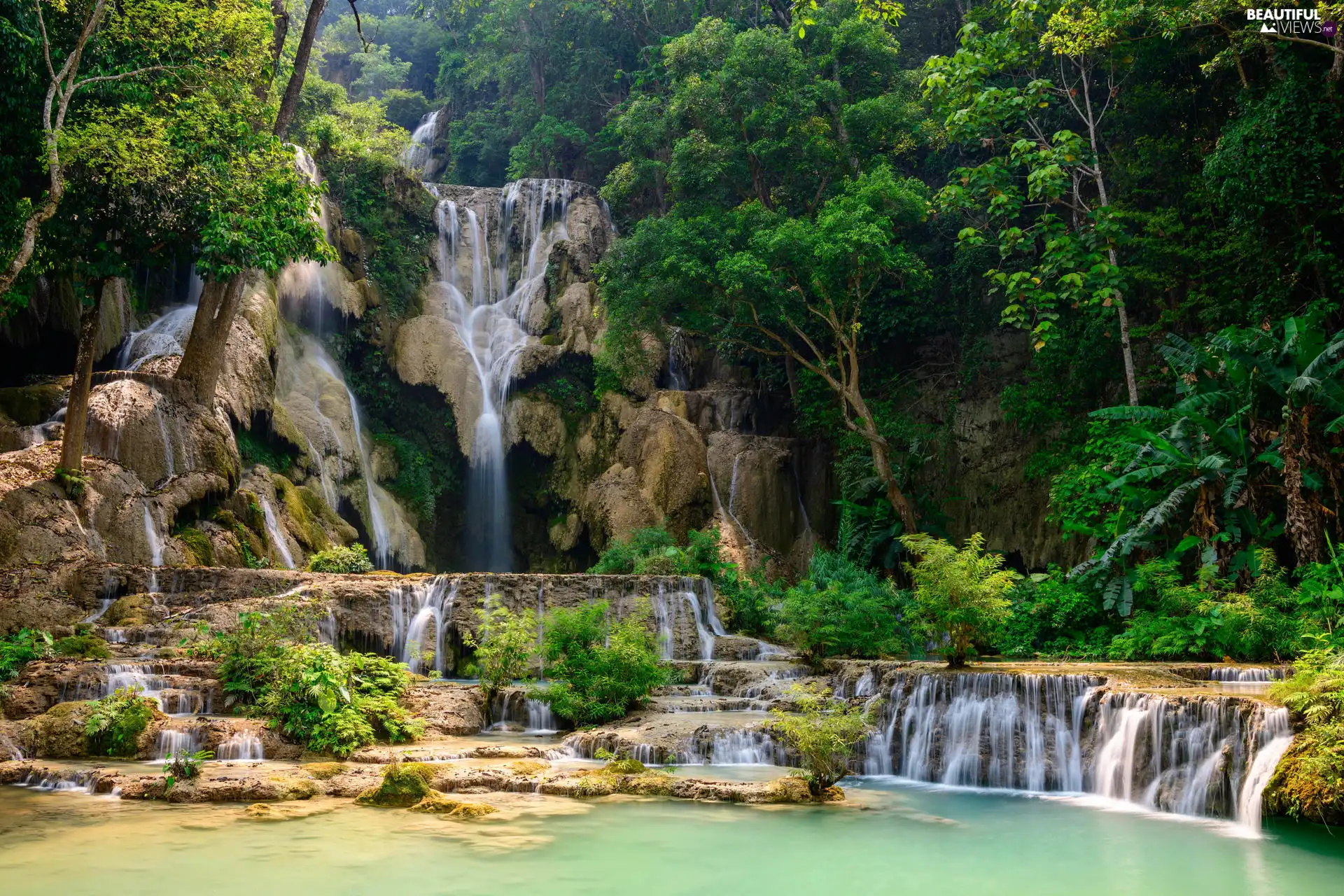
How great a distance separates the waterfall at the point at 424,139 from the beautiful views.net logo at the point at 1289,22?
2926 centimetres

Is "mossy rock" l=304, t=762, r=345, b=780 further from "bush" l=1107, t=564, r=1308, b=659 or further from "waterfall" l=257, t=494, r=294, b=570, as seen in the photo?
"bush" l=1107, t=564, r=1308, b=659

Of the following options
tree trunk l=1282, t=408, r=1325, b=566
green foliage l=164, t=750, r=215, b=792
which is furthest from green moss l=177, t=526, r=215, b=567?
tree trunk l=1282, t=408, r=1325, b=566

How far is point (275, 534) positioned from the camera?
58.6 ft

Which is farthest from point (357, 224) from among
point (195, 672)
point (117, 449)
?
point (195, 672)

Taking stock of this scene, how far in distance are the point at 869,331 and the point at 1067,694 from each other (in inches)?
565

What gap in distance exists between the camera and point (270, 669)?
10.7 meters

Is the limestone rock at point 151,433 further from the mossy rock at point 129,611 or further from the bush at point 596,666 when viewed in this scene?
the bush at point 596,666

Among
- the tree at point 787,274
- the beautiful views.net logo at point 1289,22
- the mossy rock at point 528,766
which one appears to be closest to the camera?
the mossy rock at point 528,766

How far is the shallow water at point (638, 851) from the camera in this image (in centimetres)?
609

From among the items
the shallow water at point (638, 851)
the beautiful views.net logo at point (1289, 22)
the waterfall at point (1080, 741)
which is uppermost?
the beautiful views.net logo at point (1289, 22)

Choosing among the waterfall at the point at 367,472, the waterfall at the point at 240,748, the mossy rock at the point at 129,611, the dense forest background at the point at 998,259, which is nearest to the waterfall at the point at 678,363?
the dense forest background at the point at 998,259

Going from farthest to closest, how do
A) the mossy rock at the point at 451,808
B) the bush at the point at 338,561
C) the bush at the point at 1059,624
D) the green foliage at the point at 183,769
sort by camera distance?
the bush at the point at 338,561 → the bush at the point at 1059,624 → the green foliage at the point at 183,769 → the mossy rock at the point at 451,808

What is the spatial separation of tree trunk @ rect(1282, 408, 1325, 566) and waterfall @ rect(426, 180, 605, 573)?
56.0ft

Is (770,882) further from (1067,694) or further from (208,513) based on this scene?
(208,513)
